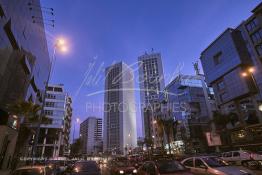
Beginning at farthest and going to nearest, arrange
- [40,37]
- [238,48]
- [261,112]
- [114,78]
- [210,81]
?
[114,78] → [210,81] → [238,48] → [261,112] → [40,37]

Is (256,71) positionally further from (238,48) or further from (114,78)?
(114,78)

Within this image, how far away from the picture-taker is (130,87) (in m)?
178

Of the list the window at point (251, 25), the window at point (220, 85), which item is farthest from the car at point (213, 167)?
the window at point (220, 85)

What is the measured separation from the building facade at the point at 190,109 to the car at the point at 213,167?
7354cm

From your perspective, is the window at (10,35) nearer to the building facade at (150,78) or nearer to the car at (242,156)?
the car at (242,156)

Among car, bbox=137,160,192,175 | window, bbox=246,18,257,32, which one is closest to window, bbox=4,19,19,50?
car, bbox=137,160,192,175

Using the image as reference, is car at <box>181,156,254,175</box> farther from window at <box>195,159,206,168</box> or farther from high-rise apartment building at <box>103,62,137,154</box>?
high-rise apartment building at <box>103,62,137,154</box>

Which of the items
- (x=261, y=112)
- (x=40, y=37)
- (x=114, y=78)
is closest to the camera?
(x=40, y=37)

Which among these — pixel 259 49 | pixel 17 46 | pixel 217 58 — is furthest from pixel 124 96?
pixel 17 46

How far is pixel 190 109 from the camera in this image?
88875 mm

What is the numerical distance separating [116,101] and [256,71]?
131 m

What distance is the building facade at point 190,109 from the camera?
8434 cm

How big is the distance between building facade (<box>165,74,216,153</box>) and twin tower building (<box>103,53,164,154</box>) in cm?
4673

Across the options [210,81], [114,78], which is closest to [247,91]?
[210,81]
